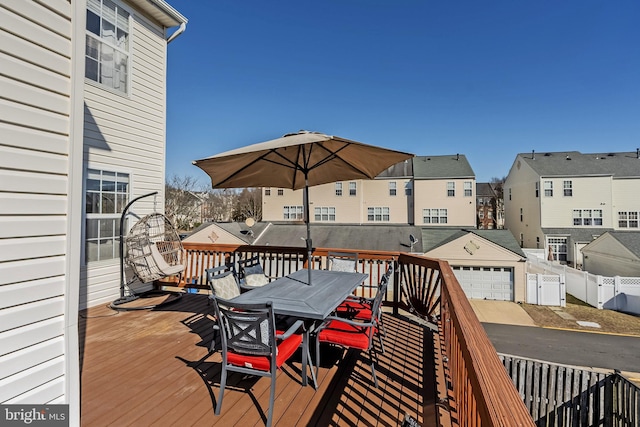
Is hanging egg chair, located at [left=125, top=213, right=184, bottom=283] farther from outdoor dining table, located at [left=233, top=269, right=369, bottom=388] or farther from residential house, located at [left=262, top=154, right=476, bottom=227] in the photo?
residential house, located at [left=262, top=154, right=476, bottom=227]

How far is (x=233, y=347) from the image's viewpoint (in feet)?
7.42

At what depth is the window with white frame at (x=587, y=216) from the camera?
833 inches

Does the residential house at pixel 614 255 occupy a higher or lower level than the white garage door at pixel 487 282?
higher

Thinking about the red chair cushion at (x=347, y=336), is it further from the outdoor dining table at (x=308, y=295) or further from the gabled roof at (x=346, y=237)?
the gabled roof at (x=346, y=237)

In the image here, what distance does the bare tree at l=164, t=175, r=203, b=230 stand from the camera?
2327cm

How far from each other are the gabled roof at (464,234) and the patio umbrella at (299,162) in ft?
42.8

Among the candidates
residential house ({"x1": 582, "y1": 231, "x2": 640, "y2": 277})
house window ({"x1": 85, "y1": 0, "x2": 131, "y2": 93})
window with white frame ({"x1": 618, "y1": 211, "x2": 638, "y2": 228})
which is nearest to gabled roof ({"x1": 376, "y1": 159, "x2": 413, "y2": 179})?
residential house ({"x1": 582, "y1": 231, "x2": 640, "y2": 277})

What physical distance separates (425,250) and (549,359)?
7.90 meters

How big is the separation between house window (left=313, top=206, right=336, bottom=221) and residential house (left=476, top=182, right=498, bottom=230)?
778 inches

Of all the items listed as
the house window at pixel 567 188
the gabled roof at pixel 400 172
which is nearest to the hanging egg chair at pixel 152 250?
the gabled roof at pixel 400 172

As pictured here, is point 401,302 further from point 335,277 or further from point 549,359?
point 549,359

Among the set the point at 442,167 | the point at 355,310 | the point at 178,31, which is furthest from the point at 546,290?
the point at 178,31

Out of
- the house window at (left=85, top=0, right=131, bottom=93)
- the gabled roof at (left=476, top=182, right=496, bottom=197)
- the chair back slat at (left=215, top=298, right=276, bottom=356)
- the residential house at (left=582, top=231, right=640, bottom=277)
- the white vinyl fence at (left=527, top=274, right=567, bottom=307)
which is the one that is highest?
the gabled roof at (left=476, top=182, right=496, bottom=197)

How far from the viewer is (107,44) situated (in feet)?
16.7
